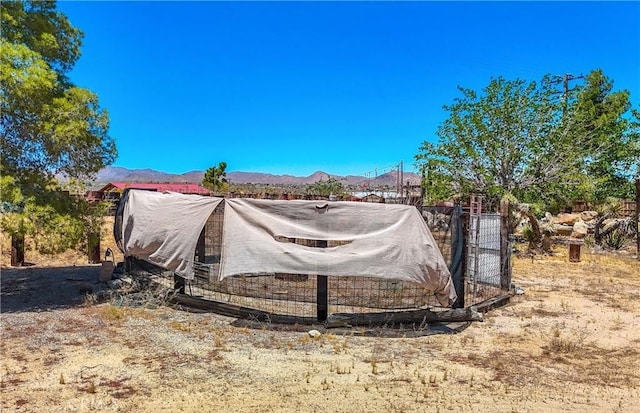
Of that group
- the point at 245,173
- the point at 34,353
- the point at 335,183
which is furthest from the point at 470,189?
the point at 245,173

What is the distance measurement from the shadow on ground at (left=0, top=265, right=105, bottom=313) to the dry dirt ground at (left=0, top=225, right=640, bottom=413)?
68mm

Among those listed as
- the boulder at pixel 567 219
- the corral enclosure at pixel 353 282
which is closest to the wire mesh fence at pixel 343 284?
the corral enclosure at pixel 353 282

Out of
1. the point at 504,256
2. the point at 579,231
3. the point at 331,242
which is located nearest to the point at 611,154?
the point at 579,231

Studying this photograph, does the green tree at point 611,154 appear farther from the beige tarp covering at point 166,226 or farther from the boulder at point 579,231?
the beige tarp covering at point 166,226

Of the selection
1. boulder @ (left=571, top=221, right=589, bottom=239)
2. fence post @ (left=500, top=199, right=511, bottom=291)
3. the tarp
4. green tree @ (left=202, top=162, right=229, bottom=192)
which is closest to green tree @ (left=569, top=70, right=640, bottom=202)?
boulder @ (left=571, top=221, right=589, bottom=239)

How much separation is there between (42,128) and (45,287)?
2.97 meters

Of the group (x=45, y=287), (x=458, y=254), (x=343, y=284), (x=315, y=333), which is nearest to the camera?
(x=315, y=333)

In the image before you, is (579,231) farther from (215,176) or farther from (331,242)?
(215,176)

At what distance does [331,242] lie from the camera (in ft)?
21.1

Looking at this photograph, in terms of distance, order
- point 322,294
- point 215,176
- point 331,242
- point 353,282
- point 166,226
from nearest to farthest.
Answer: point 322,294
point 331,242
point 166,226
point 353,282
point 215,176

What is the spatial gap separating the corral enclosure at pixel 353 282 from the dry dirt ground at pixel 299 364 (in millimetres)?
677

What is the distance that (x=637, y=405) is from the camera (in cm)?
398

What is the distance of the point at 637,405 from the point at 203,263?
5.69 meters

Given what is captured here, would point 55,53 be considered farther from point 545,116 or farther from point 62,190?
point 545,116
